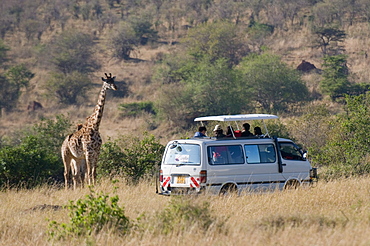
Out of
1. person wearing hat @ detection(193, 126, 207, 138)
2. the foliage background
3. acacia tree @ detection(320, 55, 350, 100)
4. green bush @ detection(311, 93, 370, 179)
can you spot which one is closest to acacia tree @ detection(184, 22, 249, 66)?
the foliage background

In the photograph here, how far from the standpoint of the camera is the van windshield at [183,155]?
1103cm

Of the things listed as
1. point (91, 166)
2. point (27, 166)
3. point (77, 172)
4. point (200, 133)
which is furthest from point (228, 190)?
point (27, 166)

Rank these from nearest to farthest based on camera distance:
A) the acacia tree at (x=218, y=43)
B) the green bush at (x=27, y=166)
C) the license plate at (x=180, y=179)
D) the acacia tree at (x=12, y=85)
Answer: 1. the license plate at (x=180, y=179)
2. the green bush at (x=27, y=166)
3. the acacia tree at (x=12, y=85)
4. the acacia tree at (x=218, y=43)

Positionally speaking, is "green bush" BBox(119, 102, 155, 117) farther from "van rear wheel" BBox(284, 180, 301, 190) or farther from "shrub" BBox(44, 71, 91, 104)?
"van rear wheel" BBox(284, 180, 301, 190)

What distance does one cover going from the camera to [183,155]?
11211mm

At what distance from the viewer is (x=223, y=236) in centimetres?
771

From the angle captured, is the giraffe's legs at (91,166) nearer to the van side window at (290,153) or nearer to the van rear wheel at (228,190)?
the van rear wheel at (228,190)

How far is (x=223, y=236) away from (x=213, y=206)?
239 cm

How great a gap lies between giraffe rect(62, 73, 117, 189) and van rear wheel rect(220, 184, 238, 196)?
415cm

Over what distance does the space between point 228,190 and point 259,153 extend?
3.37 ft

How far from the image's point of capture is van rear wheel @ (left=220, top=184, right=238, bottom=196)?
36.6 ft

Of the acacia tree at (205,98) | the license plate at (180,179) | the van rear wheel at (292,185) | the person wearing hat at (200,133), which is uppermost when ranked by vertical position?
the person wearing hat at (200,133)

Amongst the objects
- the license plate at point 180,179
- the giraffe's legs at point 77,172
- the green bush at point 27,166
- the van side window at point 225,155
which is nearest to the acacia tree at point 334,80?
the green bush at point 27,166

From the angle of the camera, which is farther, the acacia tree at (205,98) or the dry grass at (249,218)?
the acacia tree at (205,98)
